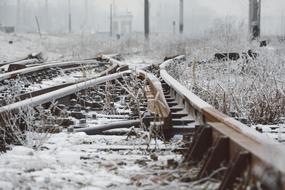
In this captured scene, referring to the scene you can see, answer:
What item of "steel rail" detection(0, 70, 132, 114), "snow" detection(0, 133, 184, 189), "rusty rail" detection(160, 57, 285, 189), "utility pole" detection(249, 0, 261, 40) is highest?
"utility pole" detection(249, 0, 261, 40)

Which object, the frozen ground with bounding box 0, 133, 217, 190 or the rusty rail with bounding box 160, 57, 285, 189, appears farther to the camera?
the frozen ground with bounding box 0, 133, 217, 190

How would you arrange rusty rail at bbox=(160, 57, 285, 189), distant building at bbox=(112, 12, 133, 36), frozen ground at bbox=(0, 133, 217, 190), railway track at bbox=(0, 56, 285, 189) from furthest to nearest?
distant building at bbox=(112, 12, 133, 36)
frozen ground at bbox=(0, 133, 217, 190)
railway track at bbox=(0, 56, 285, 189)
rusty rail at bbox=(160, 57, 285, 189)

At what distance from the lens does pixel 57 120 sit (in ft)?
17.4

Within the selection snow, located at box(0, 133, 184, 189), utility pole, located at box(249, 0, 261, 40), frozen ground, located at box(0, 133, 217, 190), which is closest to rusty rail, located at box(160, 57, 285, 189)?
frozen ground, located at box(0, 133, 217, 190)

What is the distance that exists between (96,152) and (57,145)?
39 centimetres

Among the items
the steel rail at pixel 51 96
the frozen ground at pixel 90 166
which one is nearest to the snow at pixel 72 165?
the frozen ground at pixel 90 166

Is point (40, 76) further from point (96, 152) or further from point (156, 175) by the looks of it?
point (156, 175)

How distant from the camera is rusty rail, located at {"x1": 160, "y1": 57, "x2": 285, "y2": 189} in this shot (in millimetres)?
2382

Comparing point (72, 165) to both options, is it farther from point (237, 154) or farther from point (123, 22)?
point (123, 22)

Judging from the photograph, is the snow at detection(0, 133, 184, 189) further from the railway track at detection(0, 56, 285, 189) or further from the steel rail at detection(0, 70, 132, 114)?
the steel rail at detection(0, 70, 132, 114)

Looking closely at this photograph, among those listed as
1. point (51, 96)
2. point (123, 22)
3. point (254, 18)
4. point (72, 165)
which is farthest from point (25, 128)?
point (123, 22)

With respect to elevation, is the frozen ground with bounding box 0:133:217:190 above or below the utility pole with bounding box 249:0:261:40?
below

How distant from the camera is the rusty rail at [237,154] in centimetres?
238

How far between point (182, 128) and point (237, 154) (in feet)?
7.14
